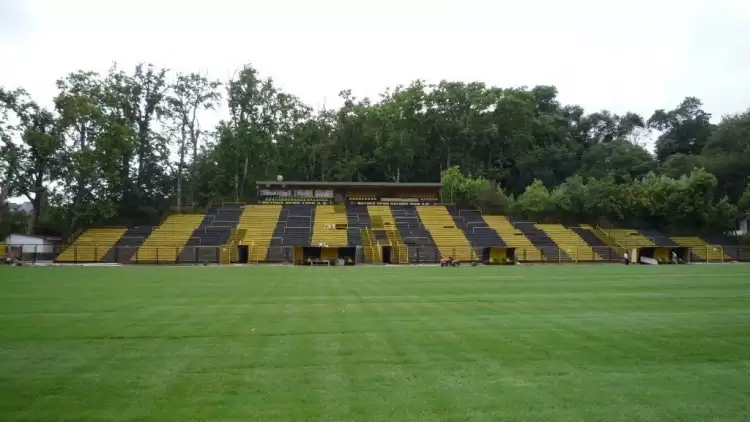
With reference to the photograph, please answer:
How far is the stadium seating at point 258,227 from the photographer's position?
45.4 metres

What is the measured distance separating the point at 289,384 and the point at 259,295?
10947 millimetres

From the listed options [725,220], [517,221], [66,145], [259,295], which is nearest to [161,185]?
[66,145]

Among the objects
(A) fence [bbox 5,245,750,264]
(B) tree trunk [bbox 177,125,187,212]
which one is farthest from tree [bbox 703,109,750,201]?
(B) tree trunk [bbox 177,125,187,212]

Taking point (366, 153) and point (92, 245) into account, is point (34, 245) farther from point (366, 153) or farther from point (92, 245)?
point (366, 153)

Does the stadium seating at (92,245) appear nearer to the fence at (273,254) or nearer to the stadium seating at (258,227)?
the fence at (273,254)

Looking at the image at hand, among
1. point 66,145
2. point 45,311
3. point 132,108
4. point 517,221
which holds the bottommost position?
point 45,311

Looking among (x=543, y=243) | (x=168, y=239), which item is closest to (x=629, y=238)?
(x=543, y=243)

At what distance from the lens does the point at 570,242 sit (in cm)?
4969

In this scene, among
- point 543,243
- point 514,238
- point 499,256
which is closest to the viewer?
point 499,256

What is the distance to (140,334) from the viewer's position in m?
10.4

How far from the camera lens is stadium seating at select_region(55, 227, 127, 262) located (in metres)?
44.5

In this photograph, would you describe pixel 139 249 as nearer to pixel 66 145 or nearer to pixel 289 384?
pixel 66 145

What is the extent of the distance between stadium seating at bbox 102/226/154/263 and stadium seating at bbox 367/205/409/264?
1837 cm

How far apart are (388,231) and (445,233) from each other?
4.82 meters
